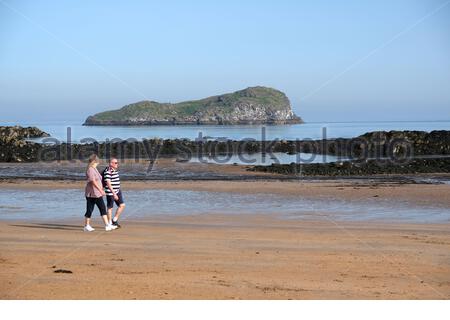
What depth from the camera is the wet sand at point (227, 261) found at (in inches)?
307

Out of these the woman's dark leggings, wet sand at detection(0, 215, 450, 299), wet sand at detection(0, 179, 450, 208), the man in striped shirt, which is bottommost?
wet sand at detection(0, 215, 450, 299)

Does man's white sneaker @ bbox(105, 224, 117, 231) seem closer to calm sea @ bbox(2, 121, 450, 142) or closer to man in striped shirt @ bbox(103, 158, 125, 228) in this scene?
man in striped shirt @ bbox(103, 158, 125, 228)

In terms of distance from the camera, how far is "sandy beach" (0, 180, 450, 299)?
781cm

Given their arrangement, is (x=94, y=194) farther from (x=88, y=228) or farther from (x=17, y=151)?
(x=17, y=151)

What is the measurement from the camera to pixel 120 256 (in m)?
10.0

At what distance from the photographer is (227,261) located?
9648 mm

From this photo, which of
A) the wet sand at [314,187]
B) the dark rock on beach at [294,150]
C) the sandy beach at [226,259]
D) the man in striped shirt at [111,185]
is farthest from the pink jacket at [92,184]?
the dark rock on beach at [294,150]

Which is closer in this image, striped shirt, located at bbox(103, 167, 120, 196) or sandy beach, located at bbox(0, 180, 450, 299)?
sandy beach, located at bbox(0, 180, 450, 299)

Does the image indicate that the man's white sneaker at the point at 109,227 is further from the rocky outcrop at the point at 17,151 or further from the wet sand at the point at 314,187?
the rocky outcrop at the point at 17,151

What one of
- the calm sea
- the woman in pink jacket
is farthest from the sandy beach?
the calm sea

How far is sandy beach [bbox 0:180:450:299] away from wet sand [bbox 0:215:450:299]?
0.01 m

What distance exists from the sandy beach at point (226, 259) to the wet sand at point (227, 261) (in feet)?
0.04

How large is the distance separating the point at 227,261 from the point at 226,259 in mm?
157

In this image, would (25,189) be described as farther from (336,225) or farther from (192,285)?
(192,285)
